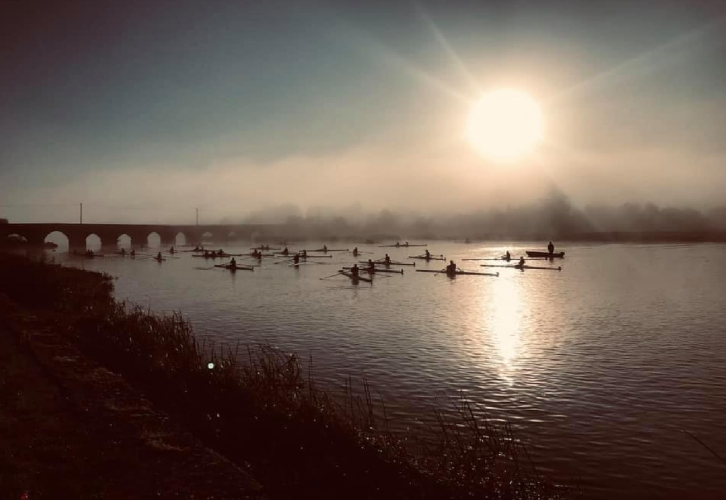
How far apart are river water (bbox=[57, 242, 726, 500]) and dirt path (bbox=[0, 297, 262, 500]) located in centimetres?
767

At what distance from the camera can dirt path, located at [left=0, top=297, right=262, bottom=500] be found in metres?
8.60

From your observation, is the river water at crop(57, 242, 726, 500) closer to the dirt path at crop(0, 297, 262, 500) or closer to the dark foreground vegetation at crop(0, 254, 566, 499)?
the dark foreground vegetation at crop(0, 254, 566, 499)

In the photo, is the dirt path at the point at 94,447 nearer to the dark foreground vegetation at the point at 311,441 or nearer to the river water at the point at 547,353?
the dark foreground vegetation at the point at 311,441

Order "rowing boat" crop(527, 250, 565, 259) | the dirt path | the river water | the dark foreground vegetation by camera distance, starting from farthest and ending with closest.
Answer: "rowing boat" crop(527, 250, 565, 259), the river water, the dark foreground vegetation, the dirt path

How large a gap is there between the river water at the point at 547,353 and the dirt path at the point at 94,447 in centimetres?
767

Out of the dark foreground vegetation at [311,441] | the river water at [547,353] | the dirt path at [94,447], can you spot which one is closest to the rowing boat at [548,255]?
the river water at [547,353]

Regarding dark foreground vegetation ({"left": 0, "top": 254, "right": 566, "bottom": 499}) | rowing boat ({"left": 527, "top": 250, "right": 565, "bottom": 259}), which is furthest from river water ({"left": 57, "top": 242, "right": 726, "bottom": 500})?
rowing boat ({"left": 527, "top": 250, "right": 565, "bottom": 259})

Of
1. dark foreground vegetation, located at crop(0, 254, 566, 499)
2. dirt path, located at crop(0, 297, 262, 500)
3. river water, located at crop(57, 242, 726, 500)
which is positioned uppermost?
dirt path, located at crop(0, 297, 262, 500)

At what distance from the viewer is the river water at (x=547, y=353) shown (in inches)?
533

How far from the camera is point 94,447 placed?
33.1 feet

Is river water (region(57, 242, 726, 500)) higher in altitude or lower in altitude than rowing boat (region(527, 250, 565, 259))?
lower

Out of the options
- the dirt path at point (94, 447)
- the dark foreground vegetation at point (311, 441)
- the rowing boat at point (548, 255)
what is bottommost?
the dark foreground vegetation at point (311, 441)

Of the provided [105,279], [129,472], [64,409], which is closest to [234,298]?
[105,279]

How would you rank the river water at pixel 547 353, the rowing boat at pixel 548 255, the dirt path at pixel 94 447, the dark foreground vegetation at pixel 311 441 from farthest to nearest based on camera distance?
the rowing boat at pixel 548 255 → the river water at pixel 547 353 → the dark foreground vegetation at pixel 311 441 → the dirt path at pixel 94 447
